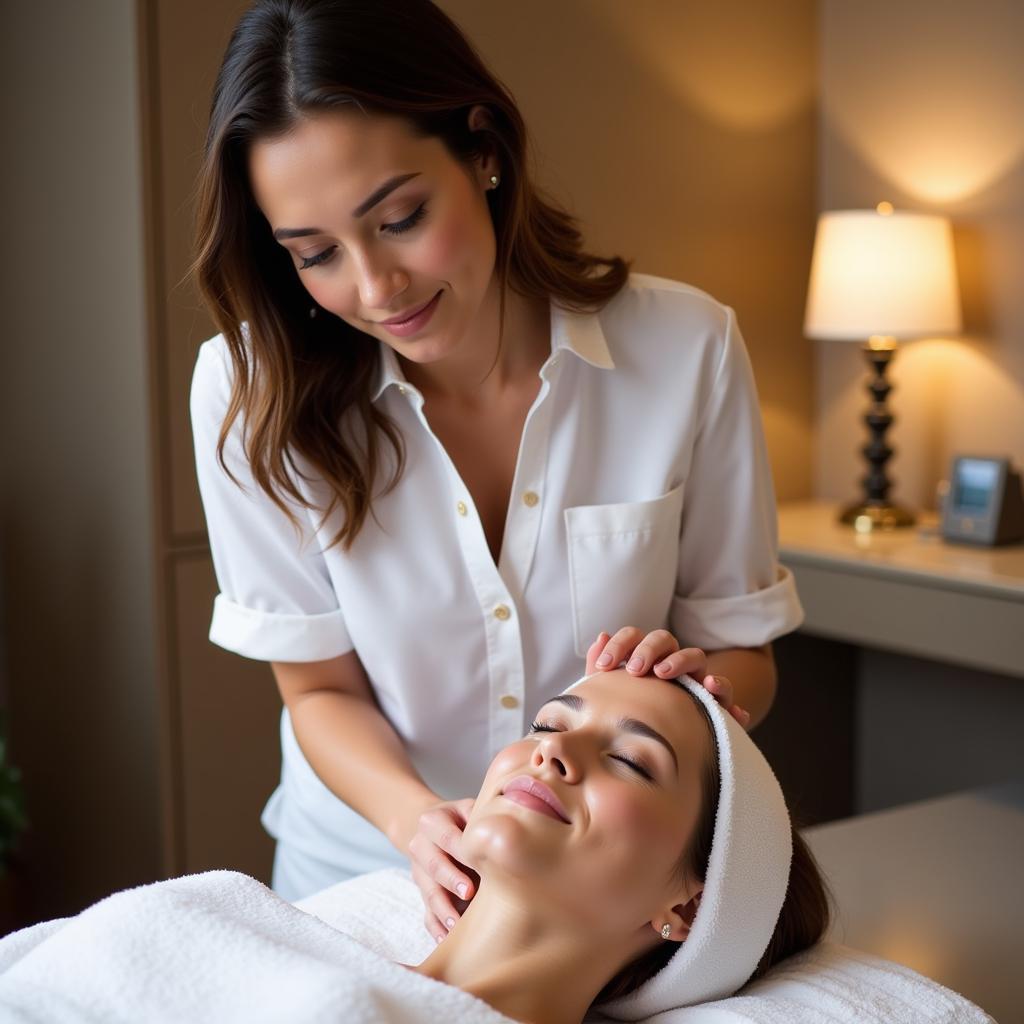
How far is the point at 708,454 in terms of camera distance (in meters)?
1.77

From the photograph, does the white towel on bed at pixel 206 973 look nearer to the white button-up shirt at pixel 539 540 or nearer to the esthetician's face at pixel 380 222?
the white button-up shirt at pixel 539 540

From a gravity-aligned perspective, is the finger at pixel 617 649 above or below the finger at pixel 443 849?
above

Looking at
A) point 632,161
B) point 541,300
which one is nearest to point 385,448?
point 541,300

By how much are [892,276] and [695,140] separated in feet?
1.93

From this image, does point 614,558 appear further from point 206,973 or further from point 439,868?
point 206,973

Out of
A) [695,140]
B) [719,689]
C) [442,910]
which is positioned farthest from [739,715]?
[695,140]

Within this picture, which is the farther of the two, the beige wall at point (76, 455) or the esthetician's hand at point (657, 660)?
the beige wall at point (76, 455)

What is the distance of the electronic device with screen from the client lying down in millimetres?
1807

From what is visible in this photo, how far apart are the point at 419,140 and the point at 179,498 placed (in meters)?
1.43

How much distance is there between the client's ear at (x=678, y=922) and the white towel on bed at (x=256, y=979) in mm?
71

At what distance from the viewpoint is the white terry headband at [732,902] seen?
4.25ft

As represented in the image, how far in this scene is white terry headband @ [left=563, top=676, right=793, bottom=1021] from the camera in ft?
4.25

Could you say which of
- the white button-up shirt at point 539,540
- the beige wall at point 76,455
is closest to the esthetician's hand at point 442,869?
the white button-up shirt at point 539,540

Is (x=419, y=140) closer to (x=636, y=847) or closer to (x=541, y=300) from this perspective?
(x=541, y=300)
